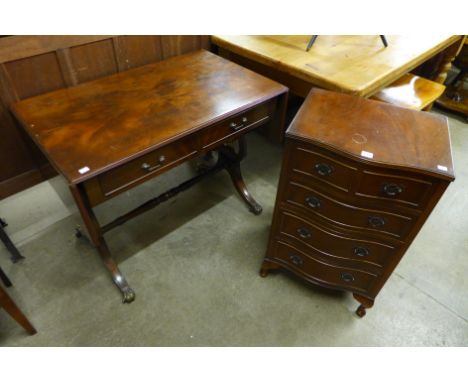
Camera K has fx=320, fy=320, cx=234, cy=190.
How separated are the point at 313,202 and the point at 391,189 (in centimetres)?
27

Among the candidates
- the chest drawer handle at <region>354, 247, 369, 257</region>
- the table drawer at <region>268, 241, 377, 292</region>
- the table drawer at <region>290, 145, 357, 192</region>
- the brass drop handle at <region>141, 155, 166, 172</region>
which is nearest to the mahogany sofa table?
the brass drop handle at <region>141, 155, 166, 172</region>

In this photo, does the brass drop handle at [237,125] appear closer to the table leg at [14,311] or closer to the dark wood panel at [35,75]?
the dark wood panel at [35,75]

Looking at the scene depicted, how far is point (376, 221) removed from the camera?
1.08 m

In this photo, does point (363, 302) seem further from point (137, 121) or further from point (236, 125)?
point (137, 121)

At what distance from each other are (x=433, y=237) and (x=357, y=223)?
1.04 metres

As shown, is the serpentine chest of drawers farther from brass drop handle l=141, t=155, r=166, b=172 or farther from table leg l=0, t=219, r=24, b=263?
table leg l=0, t=219, r=24, b=263

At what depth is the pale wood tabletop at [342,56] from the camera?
4.91ft

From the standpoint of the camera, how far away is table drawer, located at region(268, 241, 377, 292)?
1.32m

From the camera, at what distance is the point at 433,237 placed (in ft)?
6.06

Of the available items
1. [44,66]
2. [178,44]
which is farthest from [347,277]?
[44,66]

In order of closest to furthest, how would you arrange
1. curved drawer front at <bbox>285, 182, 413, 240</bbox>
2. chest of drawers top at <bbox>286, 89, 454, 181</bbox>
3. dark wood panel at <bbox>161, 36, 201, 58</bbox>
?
1. chest of drawers top at <bbox>286, 89, 454, 181</bbox>
2. curved drawer front at <bbox>285, 182, 413, 240</bbox>
3. dark wood panel at <bbox>161, 36, 201, 58</bbox>

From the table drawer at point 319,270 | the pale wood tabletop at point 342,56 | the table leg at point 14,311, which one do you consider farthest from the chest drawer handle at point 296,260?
the table leg at point 14,311

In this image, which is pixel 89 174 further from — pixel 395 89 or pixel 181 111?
pixel 395 89

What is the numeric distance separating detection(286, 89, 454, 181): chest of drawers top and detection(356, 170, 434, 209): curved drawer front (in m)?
0.04
